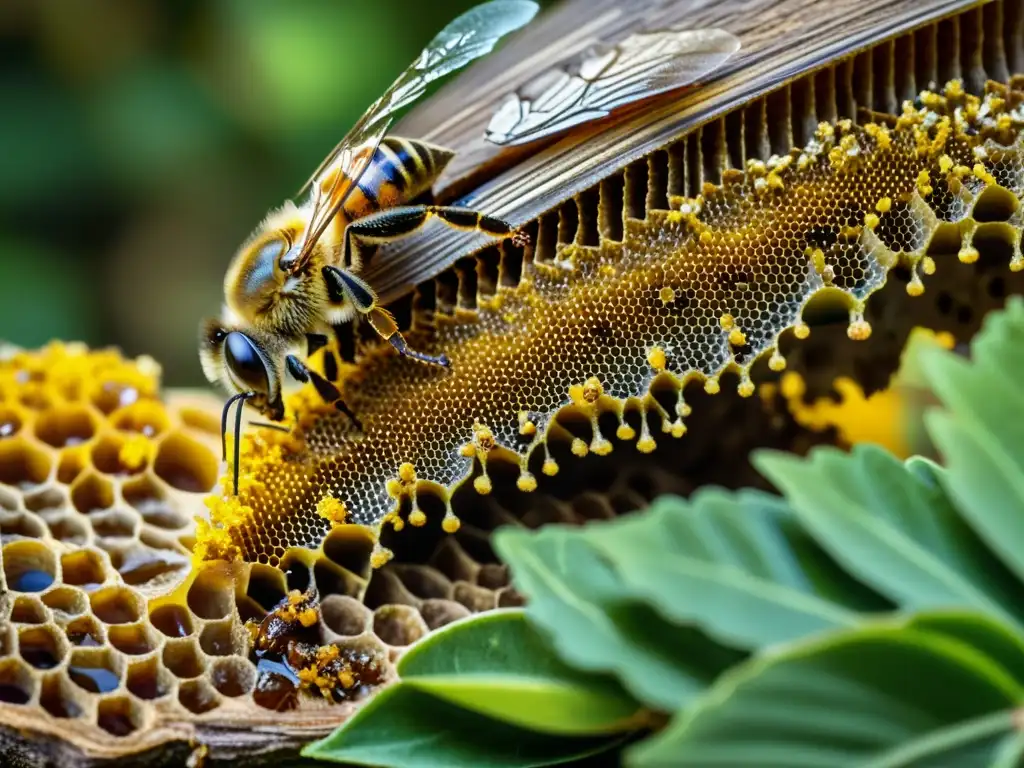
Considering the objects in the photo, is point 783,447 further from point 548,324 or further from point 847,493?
point 847,493

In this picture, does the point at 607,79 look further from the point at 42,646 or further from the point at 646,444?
the point at 42,646

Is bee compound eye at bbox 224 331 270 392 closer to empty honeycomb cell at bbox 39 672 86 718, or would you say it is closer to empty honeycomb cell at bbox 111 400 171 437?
empty honeycomb cell at bbox 111 400 171 437

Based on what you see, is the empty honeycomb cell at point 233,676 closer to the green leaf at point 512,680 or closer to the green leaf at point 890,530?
the green leaf at point 512,680

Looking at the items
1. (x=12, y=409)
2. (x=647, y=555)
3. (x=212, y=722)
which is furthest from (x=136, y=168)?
(x=647, y=555)

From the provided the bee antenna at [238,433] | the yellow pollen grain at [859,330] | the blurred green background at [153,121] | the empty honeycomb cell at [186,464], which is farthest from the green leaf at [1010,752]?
the blurred green background at [153,121]

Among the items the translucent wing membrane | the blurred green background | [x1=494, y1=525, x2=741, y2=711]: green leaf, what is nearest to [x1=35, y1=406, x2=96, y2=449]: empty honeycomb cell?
the translucent wing membrane
